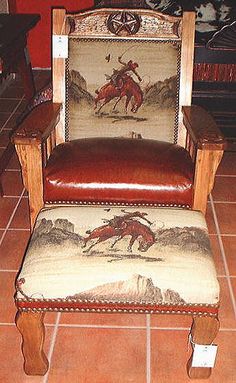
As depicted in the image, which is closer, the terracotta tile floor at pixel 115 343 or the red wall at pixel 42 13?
the terracotta tile floor at pixel 115 343

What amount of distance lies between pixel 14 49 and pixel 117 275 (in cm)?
193

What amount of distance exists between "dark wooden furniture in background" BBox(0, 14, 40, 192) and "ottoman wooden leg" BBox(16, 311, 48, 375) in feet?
5.00

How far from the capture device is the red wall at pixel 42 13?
5031mm

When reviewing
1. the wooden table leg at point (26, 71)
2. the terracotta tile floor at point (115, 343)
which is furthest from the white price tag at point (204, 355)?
the wooden table leg at point (26, 71)

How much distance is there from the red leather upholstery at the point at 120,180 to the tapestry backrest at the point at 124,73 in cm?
32

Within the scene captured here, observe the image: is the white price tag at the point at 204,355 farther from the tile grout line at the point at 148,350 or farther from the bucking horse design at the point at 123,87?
the bucking horse design at the point at 123,87

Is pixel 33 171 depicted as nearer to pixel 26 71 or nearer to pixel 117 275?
pixel 117 275

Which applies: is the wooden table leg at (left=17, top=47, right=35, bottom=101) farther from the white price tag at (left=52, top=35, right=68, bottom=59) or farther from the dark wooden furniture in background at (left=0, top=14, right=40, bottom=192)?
the white price tag at (left=52, top=35, right=68, bottom=59)

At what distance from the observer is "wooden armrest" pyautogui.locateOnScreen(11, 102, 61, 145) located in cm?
206

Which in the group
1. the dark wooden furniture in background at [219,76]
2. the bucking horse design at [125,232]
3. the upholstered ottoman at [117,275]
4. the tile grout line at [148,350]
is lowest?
the tile grout line at [148,350]

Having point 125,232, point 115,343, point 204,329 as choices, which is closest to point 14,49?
point 125,232

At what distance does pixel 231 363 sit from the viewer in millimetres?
1958

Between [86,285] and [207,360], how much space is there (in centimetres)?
51

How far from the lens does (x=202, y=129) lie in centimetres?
216
